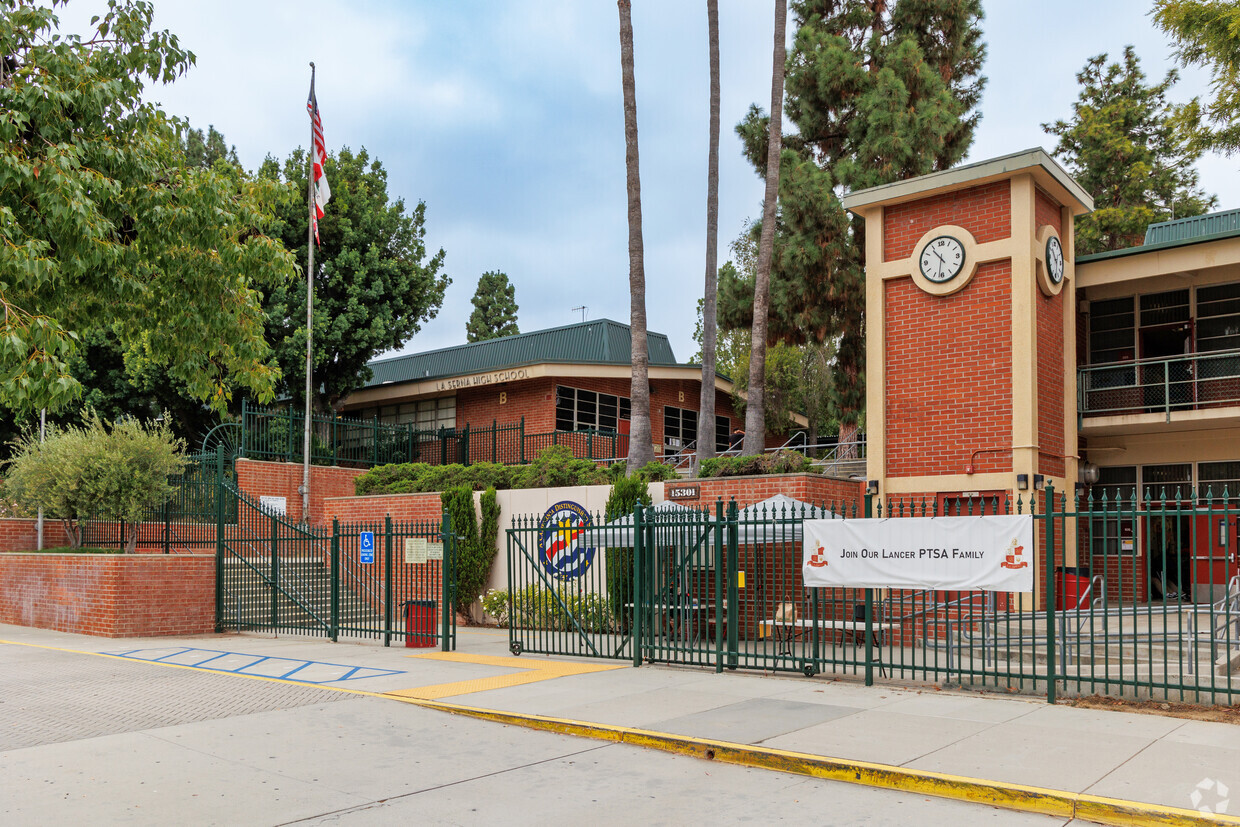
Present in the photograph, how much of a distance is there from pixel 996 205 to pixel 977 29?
12.9m

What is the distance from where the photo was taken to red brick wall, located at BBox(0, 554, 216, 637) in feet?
56.7

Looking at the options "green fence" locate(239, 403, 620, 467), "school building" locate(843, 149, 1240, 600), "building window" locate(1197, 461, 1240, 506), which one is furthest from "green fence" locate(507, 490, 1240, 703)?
"green fence" locate(239, 403, 620, 467)

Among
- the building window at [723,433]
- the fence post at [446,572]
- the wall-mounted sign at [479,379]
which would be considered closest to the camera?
the fence post at [446,572]

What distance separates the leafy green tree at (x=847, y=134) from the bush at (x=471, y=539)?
30.8 feet

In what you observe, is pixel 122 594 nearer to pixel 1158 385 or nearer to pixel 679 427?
pixel 679 427

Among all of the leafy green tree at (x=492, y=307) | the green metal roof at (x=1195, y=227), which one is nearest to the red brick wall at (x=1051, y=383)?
the green metal roof at (x=1195, y=227)

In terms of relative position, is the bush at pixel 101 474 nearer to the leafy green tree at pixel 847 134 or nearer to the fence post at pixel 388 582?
the fence post at pixel 388 582

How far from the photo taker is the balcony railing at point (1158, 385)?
59.1ft

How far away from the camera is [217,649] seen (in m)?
15.7

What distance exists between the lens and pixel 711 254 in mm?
22625

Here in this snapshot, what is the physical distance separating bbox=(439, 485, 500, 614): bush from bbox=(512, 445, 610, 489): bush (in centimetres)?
80

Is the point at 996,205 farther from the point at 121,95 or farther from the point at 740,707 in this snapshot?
the point at 121,95

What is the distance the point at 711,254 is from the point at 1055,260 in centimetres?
783

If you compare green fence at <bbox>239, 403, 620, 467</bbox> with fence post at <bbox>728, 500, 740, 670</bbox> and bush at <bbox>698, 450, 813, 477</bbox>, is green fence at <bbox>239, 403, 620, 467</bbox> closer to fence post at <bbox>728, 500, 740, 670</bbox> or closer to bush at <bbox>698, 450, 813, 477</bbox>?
bush at <bbox>698, 450, 813, 477</bbox>
